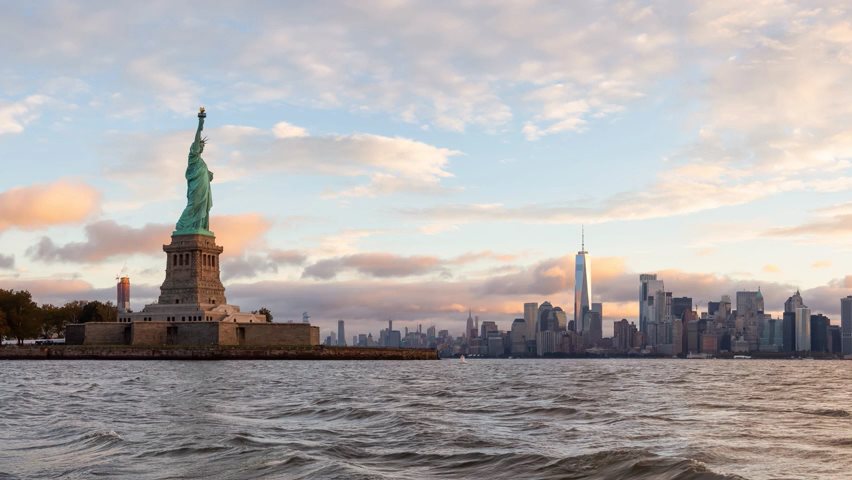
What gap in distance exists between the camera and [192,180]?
166375mm

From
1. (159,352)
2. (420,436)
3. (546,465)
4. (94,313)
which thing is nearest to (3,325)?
(94,313)

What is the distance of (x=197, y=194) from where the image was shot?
164 metres

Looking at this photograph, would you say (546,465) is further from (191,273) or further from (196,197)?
(196,197)

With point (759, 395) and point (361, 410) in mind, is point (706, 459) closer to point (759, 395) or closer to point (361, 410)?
point (361, 410)

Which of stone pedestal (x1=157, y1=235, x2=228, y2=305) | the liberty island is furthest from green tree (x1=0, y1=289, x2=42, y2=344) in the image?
stone pedestal (x1=157, y1=235, x2=228, y2=305)

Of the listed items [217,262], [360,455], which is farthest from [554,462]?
[217,262]

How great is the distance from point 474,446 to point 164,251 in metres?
140

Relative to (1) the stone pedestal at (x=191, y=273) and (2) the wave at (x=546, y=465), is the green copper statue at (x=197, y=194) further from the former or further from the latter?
(2) the wave at (x=546, y=465)

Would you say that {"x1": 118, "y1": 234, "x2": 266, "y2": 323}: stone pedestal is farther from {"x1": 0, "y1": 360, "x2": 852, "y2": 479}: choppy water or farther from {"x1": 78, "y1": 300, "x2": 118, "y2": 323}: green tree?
{"x1": 0, "y1": 360, "x2": 852, "y2": 479}: choppy water

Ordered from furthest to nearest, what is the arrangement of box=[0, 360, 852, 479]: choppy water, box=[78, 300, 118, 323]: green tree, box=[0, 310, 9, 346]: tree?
box=[78, 300, 118, 323]: green tree → box=[0, 310, 9, 346]: tree → box=[0, 360, 852, 479]: choppy water

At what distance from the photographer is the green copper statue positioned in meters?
162

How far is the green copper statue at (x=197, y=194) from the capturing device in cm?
16175

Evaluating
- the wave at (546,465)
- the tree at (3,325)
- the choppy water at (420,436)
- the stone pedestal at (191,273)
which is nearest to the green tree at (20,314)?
the tree at (3,325)

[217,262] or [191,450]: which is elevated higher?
[217,262]
